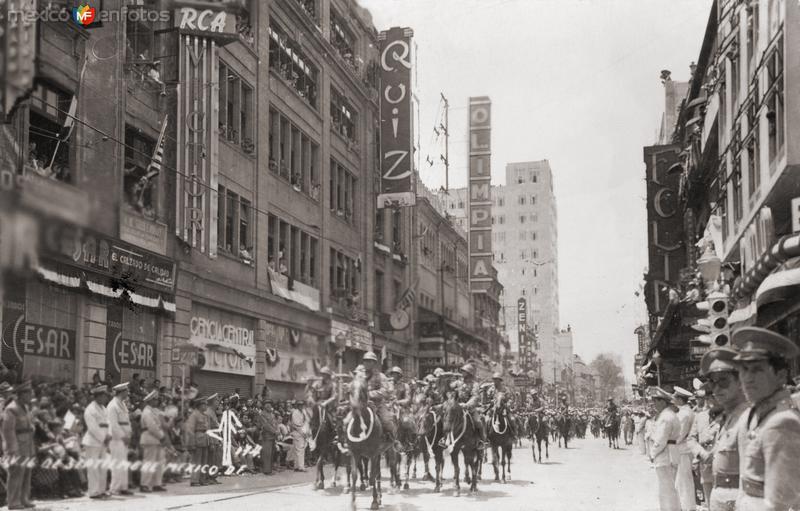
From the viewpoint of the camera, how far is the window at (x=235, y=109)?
1964 centimetres

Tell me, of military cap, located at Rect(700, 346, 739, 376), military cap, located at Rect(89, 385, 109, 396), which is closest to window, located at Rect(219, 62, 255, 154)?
military cap, located at Rect(89, 385, 109, 396)

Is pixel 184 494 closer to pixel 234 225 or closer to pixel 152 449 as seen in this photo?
pixel 152 449

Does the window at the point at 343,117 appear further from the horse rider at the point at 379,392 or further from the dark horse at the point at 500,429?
the horse rider at the point at 379,392

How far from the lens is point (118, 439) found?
8.66 meters

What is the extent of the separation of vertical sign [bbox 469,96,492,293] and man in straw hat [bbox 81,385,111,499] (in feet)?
115

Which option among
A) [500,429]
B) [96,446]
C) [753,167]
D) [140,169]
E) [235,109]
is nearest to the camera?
[96,446]

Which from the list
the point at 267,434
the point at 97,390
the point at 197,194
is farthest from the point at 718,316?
the point at 97,390

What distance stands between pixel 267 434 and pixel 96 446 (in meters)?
9.53

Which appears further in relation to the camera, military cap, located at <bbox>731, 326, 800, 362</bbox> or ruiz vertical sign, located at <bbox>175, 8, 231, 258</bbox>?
ruiz vertical sign, located at <bbox>175, 8, 231, 258</bbox>

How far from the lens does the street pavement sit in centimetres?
1126

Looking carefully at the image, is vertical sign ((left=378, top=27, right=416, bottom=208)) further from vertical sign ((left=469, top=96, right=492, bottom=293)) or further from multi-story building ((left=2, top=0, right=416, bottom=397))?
vertical sign ((left=469, top=96, right=492, bottom=293))

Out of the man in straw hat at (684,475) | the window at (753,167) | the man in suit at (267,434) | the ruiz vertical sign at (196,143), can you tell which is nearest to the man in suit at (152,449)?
the ruiz vertical sign at (196,143)

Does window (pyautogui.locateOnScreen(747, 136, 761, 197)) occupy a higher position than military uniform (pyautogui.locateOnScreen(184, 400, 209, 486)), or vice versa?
window (pyautogui.locateOnScreen(747, 136, 761, 197))

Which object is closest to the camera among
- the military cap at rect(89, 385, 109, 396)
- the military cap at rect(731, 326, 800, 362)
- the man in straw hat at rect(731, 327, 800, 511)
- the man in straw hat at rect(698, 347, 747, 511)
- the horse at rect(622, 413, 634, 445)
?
the man in straw hat at rect(731, 327, 800, 511)
